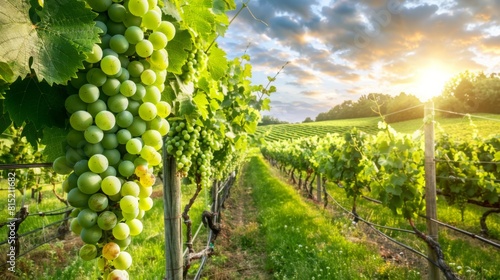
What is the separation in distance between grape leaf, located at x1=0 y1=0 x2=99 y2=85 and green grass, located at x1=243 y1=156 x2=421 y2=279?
515 cm

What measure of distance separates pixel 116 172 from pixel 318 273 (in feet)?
18.0

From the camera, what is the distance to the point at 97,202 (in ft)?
2.56

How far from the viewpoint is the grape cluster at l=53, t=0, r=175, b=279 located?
0.80 meters

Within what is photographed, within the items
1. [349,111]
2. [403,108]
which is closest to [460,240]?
[403,108]

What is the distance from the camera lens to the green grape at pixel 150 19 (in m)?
0.89

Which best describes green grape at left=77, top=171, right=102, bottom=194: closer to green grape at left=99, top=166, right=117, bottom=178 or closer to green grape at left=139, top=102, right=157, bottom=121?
green grape at left=99, top=166, right=117, bottom=178

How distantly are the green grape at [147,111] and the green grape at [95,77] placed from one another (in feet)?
0.38

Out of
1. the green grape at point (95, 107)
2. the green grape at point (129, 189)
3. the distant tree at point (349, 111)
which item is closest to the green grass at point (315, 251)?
the green grape at point (129, 189)

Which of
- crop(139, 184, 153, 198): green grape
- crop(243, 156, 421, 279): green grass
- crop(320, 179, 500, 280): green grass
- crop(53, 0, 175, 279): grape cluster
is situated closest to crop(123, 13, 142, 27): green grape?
crop(53, 0, 175, 279): grape cluster

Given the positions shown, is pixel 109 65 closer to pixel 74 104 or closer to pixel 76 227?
pixel 74 104

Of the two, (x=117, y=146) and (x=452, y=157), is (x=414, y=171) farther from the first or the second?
(x=117, y=146)

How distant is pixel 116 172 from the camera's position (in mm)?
863

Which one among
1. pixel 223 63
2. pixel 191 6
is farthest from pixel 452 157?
pixel 191 6

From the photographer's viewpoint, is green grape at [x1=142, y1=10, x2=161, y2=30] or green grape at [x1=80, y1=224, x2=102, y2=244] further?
green grape at [x1=142, y1=10, x2=161, y2=30]
